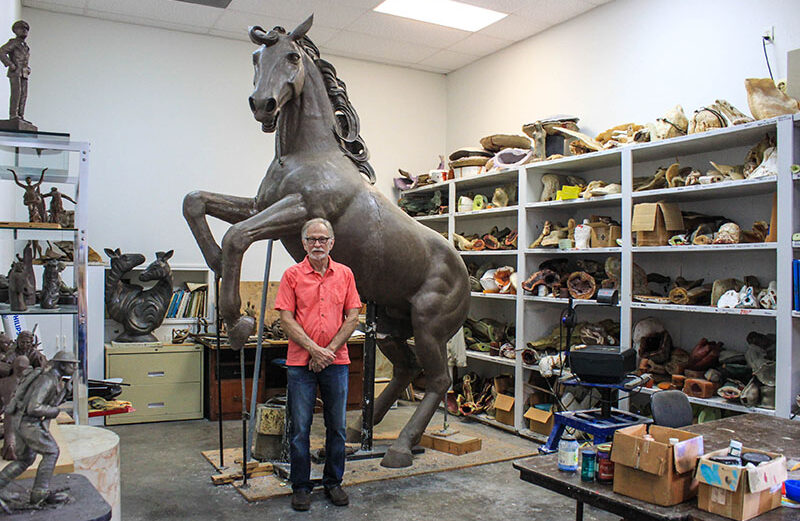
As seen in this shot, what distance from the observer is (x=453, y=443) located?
476 centimetres

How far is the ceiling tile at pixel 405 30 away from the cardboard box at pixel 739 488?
5167mm

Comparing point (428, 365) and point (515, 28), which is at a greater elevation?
point (515, 28)

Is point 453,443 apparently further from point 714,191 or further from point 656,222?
point 714,191

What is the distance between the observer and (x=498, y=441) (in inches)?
203

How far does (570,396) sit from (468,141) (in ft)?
11.0

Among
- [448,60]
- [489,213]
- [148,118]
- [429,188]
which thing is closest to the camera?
[489,213]

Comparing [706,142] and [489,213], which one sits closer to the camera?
[706,142]

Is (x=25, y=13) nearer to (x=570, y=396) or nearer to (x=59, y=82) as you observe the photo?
(x=59, y=82)

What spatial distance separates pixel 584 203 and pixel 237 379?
335cm

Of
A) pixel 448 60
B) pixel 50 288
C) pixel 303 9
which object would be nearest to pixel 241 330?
pixel 50 288

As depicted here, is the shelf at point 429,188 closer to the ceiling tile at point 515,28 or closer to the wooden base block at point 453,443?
the ceiling tile at point 515,28

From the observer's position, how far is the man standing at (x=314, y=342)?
353cm

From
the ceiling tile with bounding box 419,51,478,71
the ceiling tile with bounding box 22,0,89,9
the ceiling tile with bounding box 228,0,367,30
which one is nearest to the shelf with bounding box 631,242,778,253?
the ceiling tile with bounding box 228,0,367,30

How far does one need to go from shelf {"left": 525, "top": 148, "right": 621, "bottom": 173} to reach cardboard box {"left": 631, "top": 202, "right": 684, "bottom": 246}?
535mm
